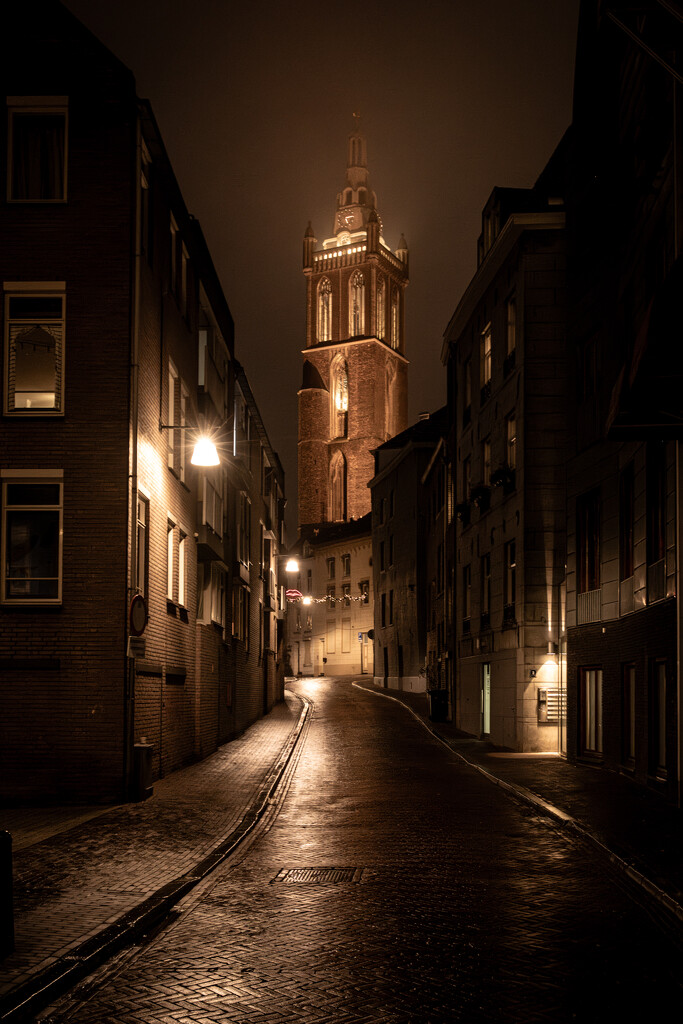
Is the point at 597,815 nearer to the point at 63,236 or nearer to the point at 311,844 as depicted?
the point at 311,844

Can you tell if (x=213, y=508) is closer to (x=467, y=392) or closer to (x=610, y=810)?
(x=467, y=392)

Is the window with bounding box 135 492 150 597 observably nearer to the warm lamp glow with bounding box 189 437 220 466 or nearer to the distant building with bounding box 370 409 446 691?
the warm lamp glow with bounding box 189 437 220 466

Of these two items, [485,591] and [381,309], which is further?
[381,309]

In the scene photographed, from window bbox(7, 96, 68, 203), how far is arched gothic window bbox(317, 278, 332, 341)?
355 feet

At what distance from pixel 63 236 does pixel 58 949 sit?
1262cm

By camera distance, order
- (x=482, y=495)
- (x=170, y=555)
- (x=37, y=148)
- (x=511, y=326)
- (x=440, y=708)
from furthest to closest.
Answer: (x=440, y=708)
(x=482, y=495)
(x=511, y=326)
(x=170, y=555)
(x=37, y=148)

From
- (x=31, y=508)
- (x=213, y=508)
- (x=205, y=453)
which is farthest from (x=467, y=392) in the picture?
(x=31, y=508)

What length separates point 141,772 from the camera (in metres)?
16.9

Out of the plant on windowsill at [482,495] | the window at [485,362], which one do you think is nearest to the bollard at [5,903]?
the plant on windowsill at [482,495]

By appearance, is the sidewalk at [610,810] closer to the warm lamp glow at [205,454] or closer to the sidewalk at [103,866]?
the sidewalk at [103,866]

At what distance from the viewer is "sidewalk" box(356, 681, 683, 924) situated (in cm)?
1082

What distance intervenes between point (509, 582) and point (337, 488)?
Result: 290 feet

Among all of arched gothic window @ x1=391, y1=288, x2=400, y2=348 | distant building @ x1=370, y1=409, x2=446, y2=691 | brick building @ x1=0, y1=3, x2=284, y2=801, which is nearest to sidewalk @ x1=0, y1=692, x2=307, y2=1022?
brick building @ x1=0, y1=3, x2=284, y2=801

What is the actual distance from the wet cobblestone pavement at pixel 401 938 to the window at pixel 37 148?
10109 mm
